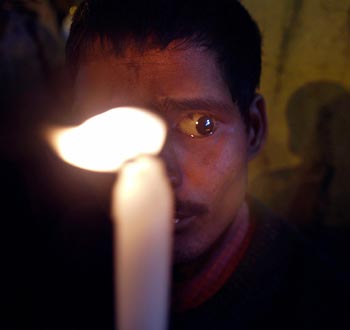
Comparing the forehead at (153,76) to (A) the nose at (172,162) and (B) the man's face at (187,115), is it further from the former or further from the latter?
(A) the nose at (172,162)

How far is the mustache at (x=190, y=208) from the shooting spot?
108 centimetres

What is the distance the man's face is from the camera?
1051 millimetres

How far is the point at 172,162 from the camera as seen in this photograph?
41.2 inches

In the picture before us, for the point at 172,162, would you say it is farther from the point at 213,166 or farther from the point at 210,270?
the point at 210,270

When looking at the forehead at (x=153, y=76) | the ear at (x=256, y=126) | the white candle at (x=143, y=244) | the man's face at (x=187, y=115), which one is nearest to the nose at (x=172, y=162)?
the man's face at (x=187, y=115)

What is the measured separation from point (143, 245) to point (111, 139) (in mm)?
406

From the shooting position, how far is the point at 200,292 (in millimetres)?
1313

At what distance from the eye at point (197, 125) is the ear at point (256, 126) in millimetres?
261

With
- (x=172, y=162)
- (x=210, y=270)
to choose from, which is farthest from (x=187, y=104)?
(x=210, y=270)

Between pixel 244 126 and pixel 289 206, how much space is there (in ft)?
2.77

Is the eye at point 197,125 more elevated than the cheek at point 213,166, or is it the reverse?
the eye at point 197,125

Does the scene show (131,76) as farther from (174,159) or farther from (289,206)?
(289,206)

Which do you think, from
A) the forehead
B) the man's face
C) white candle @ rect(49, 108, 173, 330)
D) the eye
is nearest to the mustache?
the man's face

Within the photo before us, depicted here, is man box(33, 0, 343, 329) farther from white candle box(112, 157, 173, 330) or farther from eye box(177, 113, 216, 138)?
white candle box(112, 157, 173, 330)
